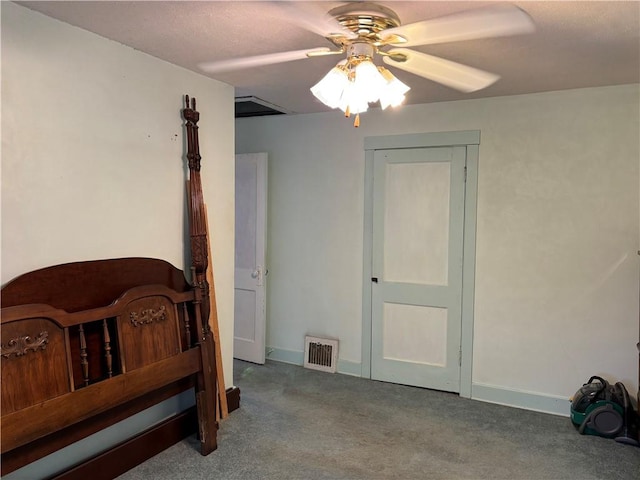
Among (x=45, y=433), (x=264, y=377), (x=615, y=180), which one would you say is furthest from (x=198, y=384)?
(x=615, y=180)

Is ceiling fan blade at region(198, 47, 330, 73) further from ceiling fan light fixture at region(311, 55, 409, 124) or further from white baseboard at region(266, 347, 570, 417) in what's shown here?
white baseboard at region(266, 347, 570, 417)

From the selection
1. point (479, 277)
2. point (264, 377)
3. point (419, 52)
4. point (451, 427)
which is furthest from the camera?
point (264, 377)

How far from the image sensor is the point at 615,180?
338cm

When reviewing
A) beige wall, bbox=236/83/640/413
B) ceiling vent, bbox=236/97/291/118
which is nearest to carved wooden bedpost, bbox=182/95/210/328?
ceiling vent, bbox=236/97/291/118

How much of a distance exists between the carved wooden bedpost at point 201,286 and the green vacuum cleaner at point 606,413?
94.7 inches

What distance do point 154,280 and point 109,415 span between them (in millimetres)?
748

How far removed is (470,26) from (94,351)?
7.57 feet

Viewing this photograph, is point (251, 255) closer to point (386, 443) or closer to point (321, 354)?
point (321, 354)

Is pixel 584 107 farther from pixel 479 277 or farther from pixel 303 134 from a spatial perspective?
pixel 303 134

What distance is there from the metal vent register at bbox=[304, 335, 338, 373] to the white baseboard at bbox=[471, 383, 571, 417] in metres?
1.21

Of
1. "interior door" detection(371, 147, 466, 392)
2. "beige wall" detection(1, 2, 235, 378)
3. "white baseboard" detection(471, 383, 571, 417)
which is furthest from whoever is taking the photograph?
"interior door" detection(371, 147, 466, 392)

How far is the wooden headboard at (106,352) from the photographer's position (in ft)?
6.78

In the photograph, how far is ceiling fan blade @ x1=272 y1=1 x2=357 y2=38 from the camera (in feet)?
6.59

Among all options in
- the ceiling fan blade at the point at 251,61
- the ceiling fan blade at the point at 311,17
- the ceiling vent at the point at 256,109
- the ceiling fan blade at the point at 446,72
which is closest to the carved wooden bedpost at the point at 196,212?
the ceiling fan blade at the point at 251,61
